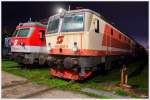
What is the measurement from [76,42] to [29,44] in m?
4.26

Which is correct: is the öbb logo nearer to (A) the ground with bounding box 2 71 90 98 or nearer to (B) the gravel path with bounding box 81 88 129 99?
(A) the ground with bounding box 2 71 90 98

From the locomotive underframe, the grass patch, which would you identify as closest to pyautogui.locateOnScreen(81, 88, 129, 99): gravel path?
the grass patch

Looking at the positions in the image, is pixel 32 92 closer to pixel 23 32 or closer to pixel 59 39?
pixel 59 39

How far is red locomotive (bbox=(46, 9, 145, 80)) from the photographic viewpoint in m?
8.07

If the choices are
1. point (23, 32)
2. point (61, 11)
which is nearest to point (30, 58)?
point (23, 32)

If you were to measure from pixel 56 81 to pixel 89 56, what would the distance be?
1538mm

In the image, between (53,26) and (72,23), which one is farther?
(53,26)

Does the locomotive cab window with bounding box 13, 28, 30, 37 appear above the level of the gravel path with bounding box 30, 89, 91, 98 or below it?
above

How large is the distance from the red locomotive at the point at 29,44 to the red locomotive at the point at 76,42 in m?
2.64

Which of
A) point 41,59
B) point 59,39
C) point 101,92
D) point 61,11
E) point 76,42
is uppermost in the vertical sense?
point 61,11

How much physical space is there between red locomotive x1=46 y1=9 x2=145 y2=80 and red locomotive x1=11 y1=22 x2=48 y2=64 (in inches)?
104

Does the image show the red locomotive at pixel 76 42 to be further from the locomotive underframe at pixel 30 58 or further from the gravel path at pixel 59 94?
the locomotive underframe at pixel 30 58

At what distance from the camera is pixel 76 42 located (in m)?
8.17

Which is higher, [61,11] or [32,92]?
[61,11]
